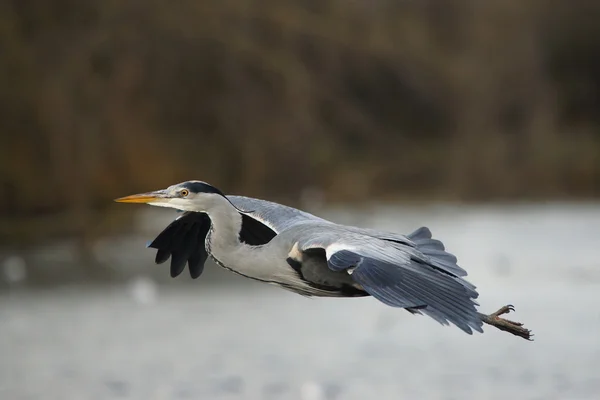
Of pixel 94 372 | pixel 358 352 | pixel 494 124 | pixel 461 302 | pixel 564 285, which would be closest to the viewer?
pixel 461 302

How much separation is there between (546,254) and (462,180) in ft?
19.5

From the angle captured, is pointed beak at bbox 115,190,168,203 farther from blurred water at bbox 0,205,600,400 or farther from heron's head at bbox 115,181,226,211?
blurred water at bbox 0,205,600,400

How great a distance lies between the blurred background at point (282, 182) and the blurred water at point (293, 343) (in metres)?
0.04

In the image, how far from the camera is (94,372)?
10.0 m

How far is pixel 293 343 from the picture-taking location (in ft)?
36.7

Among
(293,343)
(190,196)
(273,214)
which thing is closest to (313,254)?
(273,214)

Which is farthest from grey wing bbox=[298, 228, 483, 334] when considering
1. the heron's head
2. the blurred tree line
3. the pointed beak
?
the blurred tree line

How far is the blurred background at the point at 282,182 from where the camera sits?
33.3 feet

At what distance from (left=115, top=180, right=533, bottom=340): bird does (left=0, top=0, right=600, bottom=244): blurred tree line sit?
9.62 meters

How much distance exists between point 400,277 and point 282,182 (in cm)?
1285

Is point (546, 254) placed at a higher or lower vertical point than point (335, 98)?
lower

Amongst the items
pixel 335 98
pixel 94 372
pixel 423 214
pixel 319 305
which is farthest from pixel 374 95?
pixel 94 372

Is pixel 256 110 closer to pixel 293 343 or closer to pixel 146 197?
pixel 293 343

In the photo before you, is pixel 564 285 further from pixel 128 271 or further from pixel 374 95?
pixel 374 95
